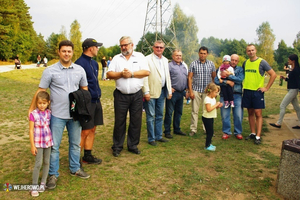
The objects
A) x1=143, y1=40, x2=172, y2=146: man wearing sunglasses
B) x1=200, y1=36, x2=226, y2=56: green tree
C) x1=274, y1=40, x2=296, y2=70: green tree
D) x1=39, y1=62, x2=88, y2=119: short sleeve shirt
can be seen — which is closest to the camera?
x1=39, y1=62, x2=88, y2=119: short sleeve shirt

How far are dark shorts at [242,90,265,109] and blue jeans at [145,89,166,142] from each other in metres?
1.89

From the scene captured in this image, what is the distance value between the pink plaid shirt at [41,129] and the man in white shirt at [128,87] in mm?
1558

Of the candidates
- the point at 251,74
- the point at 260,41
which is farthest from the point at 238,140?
the point at 260,41

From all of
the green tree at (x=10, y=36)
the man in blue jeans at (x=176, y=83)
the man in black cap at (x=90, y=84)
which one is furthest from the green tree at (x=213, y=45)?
the man in black cap at (x=90, y=84)

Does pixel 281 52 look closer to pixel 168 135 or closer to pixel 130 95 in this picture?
pixel 168 135

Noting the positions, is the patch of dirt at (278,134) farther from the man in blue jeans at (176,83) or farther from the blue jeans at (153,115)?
the blue jeans at (153,115)

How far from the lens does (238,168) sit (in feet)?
14.3

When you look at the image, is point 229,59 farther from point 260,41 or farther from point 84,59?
point 260,41

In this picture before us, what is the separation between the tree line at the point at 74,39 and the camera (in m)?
38.5

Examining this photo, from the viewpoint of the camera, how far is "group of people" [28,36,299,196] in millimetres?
3496

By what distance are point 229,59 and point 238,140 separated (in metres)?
1.90

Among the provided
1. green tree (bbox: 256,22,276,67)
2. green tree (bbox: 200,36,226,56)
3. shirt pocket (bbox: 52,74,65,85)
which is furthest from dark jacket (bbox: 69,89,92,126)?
green tree (bbox: 200,36,226,56)

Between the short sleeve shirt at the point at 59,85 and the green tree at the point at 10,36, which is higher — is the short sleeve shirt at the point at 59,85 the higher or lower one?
the lower one

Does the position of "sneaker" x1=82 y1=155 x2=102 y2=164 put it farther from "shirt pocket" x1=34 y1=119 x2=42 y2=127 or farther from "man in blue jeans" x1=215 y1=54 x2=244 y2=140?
"man in blue jeans" x1=215 y1=54 x2=244 y2=140
